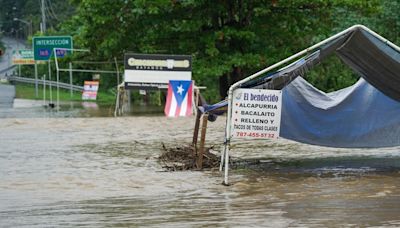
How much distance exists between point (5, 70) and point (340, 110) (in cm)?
10832

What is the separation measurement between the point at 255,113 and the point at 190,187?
1.56 metres

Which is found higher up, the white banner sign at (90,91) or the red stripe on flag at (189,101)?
the red stripe on flag at (189,101)

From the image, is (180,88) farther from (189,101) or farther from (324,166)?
(324,166)

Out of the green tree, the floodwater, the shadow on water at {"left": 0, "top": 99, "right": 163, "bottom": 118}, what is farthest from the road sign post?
the floodwater

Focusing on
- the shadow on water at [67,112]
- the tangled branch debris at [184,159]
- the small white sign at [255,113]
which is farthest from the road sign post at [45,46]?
the small white sign at [255,113]

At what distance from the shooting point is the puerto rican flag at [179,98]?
1068 inches

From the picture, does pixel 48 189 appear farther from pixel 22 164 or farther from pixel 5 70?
pixel 5 70

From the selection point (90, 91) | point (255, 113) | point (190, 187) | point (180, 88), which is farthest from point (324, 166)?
point (90, 91)

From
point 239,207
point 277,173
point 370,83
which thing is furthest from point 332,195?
point 370,83

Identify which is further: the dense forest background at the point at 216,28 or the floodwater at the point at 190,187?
the dense forest background at the point at 216,28

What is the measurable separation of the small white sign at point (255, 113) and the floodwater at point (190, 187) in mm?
819

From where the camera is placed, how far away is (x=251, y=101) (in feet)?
39.9

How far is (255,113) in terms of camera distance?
12156mm

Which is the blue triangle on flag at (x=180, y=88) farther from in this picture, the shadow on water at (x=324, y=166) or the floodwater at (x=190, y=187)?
the shadow on water at (x=324, y=166)
